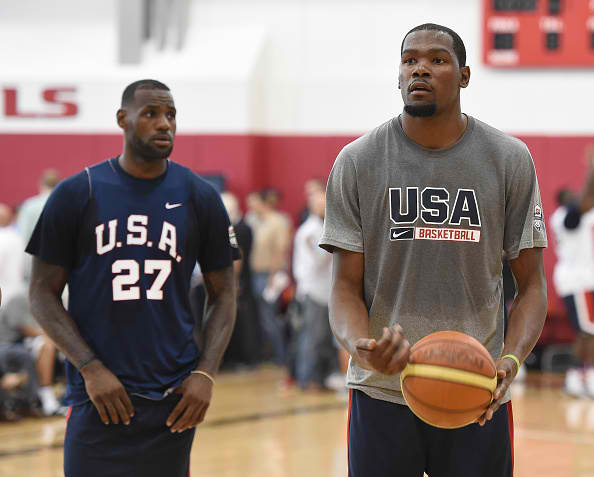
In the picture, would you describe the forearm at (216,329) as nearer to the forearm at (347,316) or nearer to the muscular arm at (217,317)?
the muscular arm at (217,317)

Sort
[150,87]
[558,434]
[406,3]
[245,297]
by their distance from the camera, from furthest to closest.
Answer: [406,3] < [245,297] < [558,434] < [150,87]

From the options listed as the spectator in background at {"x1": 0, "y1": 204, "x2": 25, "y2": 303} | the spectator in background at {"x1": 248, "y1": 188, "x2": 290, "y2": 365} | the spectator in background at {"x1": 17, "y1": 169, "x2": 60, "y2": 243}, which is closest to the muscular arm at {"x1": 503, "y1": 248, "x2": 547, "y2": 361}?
the spectator in background at {"x1": 0, "y1": 204, "x2": 25, "y2": 303}

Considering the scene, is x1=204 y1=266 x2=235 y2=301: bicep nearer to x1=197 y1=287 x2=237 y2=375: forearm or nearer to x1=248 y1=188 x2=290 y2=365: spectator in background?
x1=197 y1=287 x2=237 y2=375: forearm

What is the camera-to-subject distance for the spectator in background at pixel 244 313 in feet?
33.6

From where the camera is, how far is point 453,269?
2.77 m

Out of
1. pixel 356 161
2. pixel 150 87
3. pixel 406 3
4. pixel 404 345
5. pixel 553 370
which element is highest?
pixel 406 3

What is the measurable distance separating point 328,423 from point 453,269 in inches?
214

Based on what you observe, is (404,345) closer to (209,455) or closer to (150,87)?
(150,87)

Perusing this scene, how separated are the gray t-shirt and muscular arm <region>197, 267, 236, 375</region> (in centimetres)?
71

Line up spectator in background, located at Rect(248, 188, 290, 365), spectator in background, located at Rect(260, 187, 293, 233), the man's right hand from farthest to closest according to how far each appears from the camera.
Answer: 1. spectator in background, located at Rect(260, 187, 293, 233)
2. spectator in background, located at Rect(248, 188, 290, 365)
3. the man's right hand

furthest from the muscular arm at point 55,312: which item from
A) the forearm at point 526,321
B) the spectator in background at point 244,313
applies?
the spectator in background at point 244,313

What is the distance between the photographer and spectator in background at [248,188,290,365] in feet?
37.4

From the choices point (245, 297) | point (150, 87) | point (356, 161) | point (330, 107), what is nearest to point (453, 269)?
point (356, 161)

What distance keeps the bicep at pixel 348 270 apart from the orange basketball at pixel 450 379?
324mm
